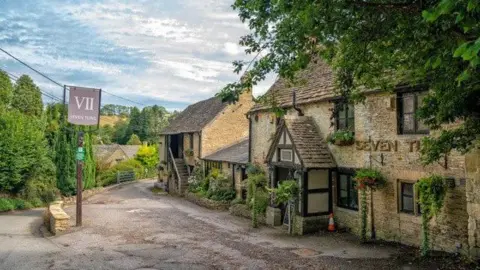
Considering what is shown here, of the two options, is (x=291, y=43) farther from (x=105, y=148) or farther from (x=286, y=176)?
(x=105, y=148)

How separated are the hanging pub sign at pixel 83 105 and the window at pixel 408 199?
13665 millimetres

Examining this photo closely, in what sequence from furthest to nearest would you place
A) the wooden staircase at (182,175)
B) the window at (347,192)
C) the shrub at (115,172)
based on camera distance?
the shrub at (115,172), the wooden staircase at (182,175), the window at (347,192)

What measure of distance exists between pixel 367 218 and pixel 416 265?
3326mm

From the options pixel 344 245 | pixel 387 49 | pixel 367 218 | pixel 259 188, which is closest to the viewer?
pixel 387 49

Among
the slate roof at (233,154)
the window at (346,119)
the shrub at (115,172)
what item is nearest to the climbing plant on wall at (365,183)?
the window at (346,119)

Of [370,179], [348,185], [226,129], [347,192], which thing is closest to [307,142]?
[348,185]

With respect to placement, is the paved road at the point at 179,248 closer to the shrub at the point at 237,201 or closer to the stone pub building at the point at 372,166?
the stone pub building at the point at 372,166

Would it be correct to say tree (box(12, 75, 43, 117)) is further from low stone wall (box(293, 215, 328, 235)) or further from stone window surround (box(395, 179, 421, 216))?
stone window surround (box(395, 179, 421, 216))

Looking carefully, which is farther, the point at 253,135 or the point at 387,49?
the point at 253,135

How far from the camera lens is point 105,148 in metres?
60.9

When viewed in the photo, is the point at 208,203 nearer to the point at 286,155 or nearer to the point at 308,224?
the point at 286,155

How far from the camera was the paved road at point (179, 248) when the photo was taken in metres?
10.6

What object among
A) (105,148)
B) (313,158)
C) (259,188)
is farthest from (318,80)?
(105,148)

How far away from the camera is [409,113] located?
1183 centimetres
